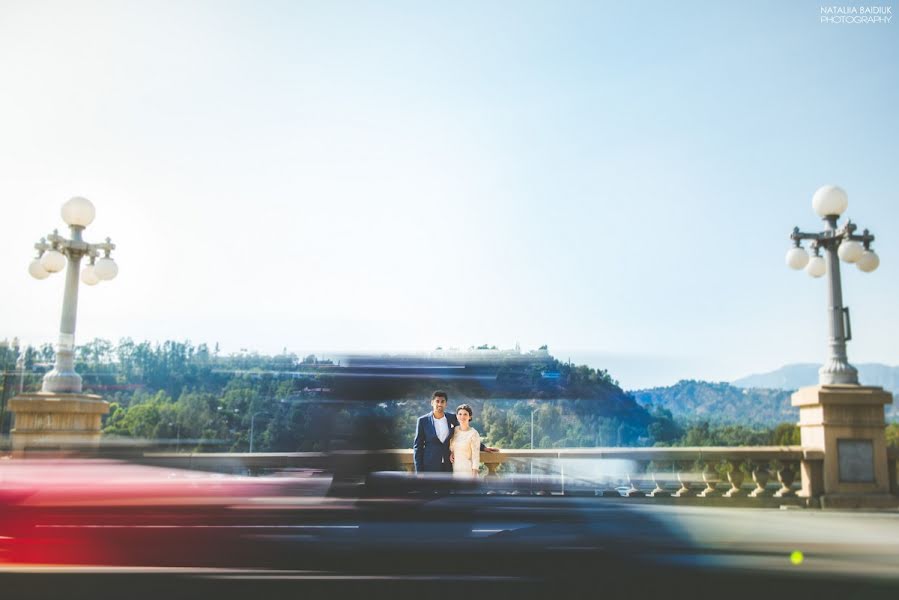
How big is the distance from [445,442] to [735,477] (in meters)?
7.38

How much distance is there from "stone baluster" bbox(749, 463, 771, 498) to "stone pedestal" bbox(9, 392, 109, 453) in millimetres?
10647

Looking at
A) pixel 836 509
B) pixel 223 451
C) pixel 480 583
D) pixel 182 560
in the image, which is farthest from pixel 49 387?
pixel 836 509

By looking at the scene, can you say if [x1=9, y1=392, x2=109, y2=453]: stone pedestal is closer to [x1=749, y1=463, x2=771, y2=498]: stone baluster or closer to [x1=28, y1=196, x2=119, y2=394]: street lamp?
[x1=28, y1=196, x2=119, y2=394]: street lamp

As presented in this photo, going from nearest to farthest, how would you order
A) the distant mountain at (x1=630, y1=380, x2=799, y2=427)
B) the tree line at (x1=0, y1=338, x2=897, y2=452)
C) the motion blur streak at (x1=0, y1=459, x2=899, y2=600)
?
the motion blur streak at (x1=0, y1=459, x2=899, y2=600), the tree line at (x1=0, y1=338, x2=897, y2=452), the distant mountain at (x1=630, y1=380, x2=799, y2=427)

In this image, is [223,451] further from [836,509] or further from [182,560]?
[836,509]

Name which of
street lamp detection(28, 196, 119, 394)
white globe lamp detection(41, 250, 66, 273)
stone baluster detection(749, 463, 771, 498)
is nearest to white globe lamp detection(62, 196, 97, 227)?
street lamp detection(28, 196, 119, 394)

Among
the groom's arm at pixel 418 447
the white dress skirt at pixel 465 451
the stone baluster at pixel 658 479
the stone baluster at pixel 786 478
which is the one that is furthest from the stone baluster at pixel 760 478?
the groom's arm at pixel 418 447

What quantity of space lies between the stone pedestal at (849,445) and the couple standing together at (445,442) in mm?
7966

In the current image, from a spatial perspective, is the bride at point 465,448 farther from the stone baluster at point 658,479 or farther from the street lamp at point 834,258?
the street lamp at point 834,258

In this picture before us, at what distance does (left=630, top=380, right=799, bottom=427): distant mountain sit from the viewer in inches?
222

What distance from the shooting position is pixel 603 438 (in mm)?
5164

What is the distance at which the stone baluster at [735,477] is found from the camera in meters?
10.6

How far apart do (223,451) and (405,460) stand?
1.10 metres

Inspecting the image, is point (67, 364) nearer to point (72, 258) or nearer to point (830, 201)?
point (72, 258)
